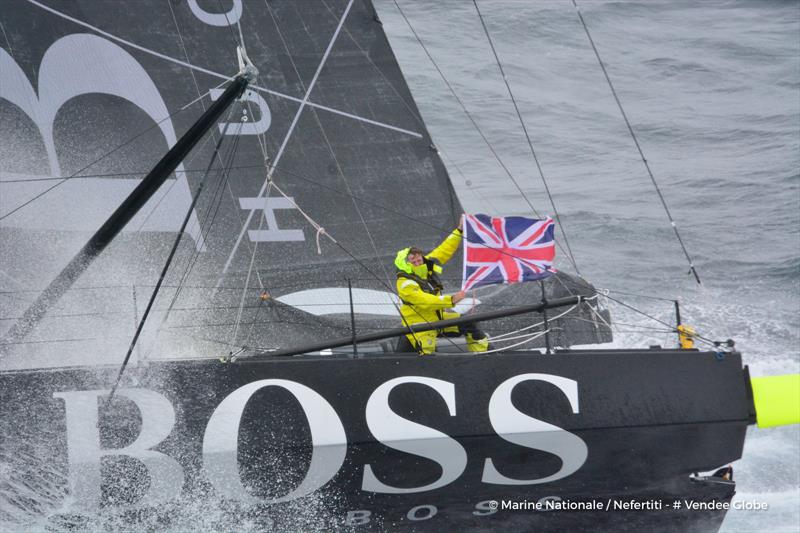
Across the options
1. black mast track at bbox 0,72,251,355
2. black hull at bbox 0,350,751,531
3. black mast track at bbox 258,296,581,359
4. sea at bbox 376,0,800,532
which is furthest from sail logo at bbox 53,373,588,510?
sea at bbox 376,0,800,532

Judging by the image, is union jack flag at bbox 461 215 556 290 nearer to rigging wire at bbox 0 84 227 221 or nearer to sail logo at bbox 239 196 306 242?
sail logo at bbox 239 196 306 242

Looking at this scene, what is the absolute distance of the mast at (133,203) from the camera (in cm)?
568

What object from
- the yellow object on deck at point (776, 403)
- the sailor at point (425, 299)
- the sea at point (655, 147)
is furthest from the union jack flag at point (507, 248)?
the sea at point (655, 147)

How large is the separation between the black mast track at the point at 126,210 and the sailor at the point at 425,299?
134cm

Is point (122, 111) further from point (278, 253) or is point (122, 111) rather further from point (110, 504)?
point (110, 504)

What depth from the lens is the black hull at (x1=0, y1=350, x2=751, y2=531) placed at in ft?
18.5

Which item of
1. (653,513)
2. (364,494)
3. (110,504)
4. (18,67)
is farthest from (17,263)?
(653,513)

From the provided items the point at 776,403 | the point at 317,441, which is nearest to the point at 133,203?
the point at 317,441

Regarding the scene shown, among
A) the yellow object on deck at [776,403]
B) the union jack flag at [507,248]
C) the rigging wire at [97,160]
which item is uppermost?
the rigging wire at [97,160]

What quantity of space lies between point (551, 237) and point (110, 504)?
104 inches

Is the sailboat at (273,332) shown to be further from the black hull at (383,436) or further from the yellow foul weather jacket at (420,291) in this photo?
the yellow foul weather jacket at (420,291)

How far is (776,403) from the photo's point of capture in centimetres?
592

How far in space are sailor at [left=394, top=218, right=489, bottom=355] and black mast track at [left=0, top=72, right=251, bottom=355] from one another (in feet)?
4.40

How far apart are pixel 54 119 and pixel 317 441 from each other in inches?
105
